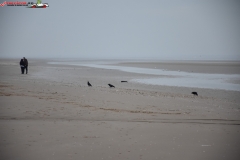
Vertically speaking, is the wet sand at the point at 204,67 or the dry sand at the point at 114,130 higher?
the wet sand at the point at 204,67

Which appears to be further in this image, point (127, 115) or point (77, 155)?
point (127, 115)

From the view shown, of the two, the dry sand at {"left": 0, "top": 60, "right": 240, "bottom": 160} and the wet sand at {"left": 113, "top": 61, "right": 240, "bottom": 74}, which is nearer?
the dry sand at {"left": 0, "top": 60, "right": 240, "bottom": 160}

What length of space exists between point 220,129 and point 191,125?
0.95 m

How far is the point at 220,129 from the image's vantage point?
823 centimetres

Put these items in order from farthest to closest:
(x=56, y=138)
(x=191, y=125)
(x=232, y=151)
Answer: (x=191, y=125) → (x=56, y=138) → (x=232, y=151)

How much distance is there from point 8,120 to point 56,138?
2.73 m

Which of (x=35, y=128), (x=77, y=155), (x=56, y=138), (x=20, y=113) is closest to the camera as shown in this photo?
(x=77, y=155)

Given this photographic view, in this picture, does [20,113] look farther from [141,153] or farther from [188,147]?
[188,147]

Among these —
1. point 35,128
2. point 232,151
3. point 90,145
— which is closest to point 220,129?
point 232,151

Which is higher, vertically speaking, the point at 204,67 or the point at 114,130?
the point at 204,67

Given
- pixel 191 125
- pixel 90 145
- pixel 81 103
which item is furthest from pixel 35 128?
pixel 191 125

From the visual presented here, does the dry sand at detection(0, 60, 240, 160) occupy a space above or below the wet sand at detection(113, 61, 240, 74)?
below

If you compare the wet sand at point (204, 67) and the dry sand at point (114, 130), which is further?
the wet sand at point (204, 67)

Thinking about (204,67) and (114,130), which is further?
(204,67)
